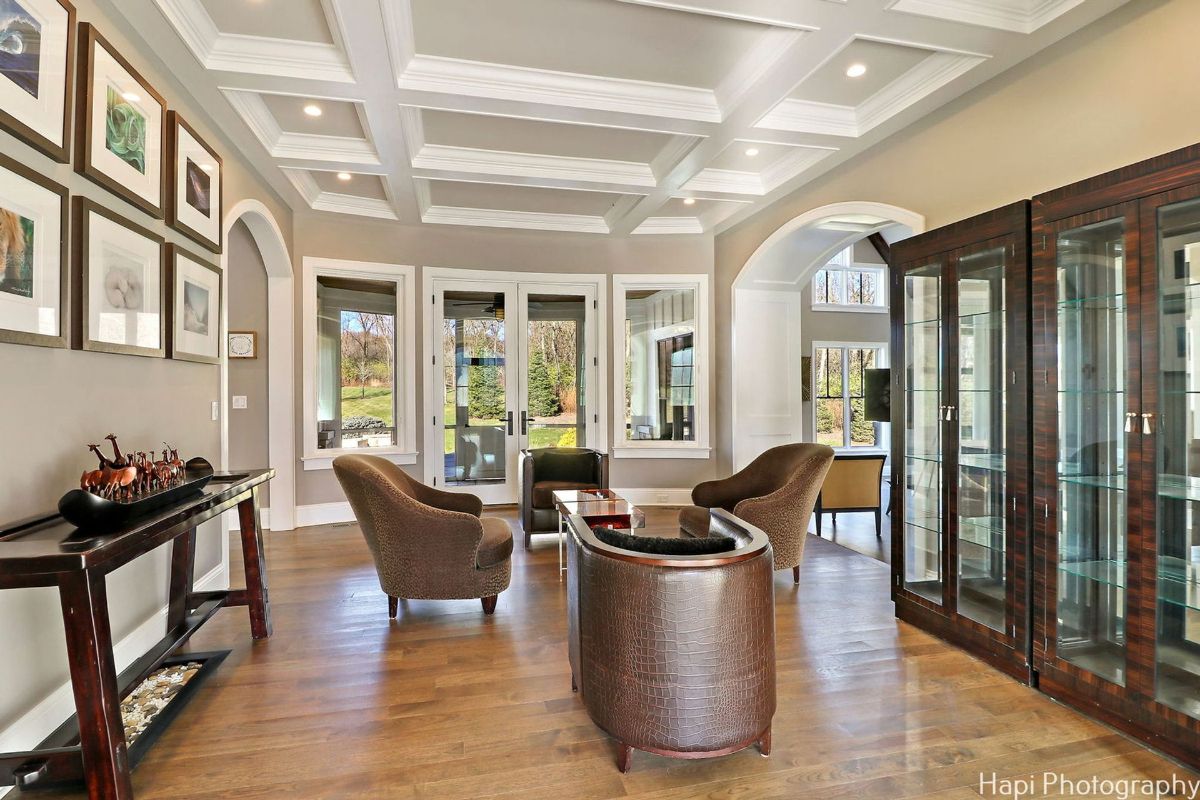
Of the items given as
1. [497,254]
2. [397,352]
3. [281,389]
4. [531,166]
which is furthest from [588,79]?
[281,389]

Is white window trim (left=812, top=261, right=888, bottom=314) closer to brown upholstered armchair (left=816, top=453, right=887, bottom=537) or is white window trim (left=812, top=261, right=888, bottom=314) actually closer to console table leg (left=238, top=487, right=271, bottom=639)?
brown upholstered armchair (left=816, top=453, right=887, bottom=537)

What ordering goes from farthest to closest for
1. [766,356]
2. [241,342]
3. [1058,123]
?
[766,356] → [241,342] → [1058,123]

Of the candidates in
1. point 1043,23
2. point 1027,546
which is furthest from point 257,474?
point 1043,23

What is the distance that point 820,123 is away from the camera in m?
3.70

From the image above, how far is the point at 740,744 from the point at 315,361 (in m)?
4.91

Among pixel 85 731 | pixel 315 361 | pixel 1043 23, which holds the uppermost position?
pixel 1043 23

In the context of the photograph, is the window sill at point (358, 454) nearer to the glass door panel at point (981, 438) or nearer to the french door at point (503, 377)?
the french door at point (503, 377)

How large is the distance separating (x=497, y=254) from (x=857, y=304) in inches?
252

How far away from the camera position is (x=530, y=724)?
224 centimetres

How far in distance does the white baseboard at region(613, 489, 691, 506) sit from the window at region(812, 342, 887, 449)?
4.42 m

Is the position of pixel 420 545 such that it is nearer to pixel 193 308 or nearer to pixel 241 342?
pixel 193 308

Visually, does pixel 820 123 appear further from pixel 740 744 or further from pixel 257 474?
pixel 257 474

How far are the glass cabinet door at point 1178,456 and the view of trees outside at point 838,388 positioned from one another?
787 centimetres

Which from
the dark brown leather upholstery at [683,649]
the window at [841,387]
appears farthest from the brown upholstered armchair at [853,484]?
the window at [841,387]
